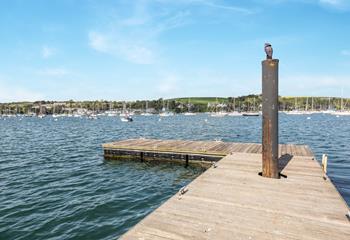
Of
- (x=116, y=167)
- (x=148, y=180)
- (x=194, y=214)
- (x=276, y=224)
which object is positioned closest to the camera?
(x=276, y=224)

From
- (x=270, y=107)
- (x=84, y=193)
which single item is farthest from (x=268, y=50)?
(x=84, y=193)

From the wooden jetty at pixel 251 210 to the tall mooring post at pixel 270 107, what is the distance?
1.05 meters

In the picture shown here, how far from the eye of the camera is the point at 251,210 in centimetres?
691

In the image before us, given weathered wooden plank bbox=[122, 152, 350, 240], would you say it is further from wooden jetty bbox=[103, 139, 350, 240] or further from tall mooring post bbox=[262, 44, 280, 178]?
tall mooring post bbox=[262, 44, 280, 178]

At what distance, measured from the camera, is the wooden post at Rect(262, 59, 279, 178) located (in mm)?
9484

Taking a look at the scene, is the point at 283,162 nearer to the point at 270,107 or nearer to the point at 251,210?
the point at 270,107

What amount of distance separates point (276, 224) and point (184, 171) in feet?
39.4

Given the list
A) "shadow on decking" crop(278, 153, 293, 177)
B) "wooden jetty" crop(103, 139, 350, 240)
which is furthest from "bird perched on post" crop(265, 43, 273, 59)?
"shadow on decking" crop(278, 153, 293, 177)

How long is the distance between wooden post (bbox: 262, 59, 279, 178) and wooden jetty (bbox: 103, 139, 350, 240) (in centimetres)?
103

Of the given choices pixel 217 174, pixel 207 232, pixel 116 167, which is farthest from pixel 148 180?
pixel 207 232

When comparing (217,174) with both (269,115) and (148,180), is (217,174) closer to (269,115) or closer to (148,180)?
(269,115)

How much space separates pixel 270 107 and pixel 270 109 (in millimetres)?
71

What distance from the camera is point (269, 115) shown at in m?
9.57

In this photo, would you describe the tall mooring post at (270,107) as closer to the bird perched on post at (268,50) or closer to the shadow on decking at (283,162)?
the bird perched on post at (268,50)
